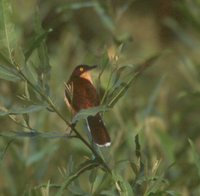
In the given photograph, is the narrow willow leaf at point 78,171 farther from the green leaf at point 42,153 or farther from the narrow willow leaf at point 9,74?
the green leaf at point 42,153

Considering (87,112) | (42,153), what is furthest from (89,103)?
(42,153)

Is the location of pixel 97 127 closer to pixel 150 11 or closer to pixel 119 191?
pixel 119 191

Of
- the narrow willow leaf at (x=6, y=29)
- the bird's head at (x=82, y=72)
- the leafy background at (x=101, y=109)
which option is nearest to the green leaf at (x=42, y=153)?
the leafy background at (x=101, y=109)

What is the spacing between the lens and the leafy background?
1448 millimetres

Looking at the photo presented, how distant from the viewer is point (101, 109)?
138 centimetres

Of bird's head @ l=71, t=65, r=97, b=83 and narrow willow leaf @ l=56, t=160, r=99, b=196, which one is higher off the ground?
bird's head @ l=71, t=65, r=97, b=83

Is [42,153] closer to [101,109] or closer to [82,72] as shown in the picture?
[82,72]

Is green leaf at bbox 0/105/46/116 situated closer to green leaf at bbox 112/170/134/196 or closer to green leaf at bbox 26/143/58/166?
green leaf at bbox 112/170/134/196

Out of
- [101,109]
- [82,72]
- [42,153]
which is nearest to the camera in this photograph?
[101,109]

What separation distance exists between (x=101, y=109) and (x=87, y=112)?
0.02 meters

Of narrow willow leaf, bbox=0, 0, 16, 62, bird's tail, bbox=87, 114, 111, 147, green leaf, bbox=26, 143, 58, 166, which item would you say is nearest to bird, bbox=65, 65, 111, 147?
bird's tail, bbox=87, 114, 111, 147

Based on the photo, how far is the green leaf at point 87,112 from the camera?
138 centimetres

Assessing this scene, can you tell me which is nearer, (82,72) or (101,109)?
(101,109)

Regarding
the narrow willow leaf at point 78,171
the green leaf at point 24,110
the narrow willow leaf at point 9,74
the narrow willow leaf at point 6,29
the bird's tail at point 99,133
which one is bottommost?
the narrow willow leaf at point 78,171
